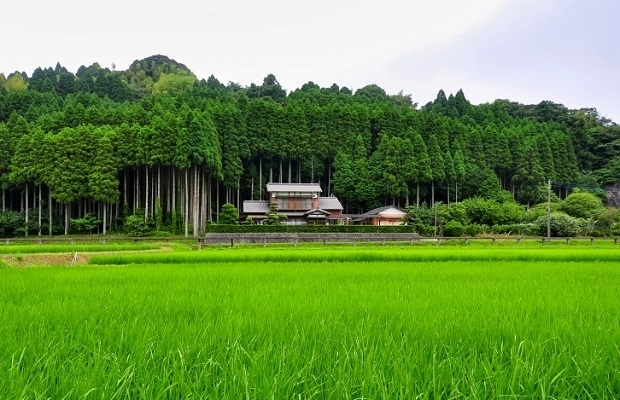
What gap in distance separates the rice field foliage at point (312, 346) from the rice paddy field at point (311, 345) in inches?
0.5

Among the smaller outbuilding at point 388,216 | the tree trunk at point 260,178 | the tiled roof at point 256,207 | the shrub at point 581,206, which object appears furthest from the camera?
the tree trunk at point 260,178

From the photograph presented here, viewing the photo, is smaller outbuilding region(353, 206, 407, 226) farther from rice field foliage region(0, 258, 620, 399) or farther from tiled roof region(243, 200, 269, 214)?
rice field foliage region(0, 258, 620, 399)

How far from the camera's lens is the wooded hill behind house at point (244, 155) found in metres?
39.9

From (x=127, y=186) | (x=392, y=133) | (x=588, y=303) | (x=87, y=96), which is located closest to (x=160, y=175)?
(x=127, y=186)

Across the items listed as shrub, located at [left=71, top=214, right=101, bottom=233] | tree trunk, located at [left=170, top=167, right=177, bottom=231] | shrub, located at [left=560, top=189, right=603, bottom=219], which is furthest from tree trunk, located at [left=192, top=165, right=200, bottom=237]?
shrub, located at [left=560, top=189, right=603, bottom=219]

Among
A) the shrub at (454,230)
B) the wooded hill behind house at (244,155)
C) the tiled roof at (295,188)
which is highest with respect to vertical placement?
the wooded hill behind house at (244,155)

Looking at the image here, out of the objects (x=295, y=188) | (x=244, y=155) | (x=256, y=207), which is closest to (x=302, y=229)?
(x=256, y=207)

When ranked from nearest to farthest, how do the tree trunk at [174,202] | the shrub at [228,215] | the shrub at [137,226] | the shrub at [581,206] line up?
1. the shrub at [137,226]
2. the tree trunk at [174,202]
3. the shrub at [228,215]
4. the shrub at [581,206]

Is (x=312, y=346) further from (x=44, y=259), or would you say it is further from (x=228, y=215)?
(x=228, y=215)

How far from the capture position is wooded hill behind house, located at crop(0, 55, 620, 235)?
39906mm

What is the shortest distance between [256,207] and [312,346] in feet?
153

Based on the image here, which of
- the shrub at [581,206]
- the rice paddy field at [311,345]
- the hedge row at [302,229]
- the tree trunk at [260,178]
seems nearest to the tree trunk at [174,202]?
the hedge row at [302,229]

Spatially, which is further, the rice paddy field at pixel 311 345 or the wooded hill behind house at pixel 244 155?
the wooded hill behind house at pixel 244 155

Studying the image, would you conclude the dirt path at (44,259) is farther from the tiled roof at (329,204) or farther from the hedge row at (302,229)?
the tiled roof at (329,204)
